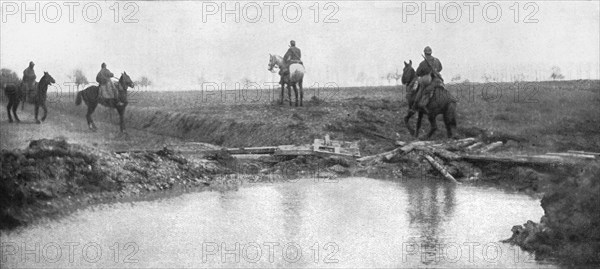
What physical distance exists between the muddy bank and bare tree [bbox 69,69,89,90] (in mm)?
14081

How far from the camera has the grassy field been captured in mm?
22750

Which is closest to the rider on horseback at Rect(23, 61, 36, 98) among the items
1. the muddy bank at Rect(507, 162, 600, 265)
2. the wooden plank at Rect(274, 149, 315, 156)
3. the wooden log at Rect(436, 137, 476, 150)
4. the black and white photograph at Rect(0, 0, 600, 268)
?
the black and white photograph at Rect(0, 0, 600, 268)

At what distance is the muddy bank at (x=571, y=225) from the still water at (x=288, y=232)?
1.16 feet

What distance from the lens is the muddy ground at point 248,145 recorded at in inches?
532

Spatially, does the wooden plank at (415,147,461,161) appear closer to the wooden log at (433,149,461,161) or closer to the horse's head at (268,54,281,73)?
the wooden log at (433,149,461,161)

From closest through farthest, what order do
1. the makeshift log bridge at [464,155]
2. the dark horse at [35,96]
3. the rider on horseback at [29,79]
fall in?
the makeshift log bridge at [464,155]
the dark horse at [35,96]
the rider on horseback at [29,79]

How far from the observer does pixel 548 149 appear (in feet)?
71.0

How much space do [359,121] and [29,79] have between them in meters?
11.2

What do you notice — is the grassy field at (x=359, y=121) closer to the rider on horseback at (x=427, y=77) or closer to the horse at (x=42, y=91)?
the horse at (x=42, y=91)

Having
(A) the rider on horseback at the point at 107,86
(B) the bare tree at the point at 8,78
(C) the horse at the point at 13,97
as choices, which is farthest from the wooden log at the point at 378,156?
(B) the bare tree at the point at 8,78

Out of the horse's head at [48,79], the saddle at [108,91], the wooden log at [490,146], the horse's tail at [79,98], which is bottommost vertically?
the wooden log at [490,146]

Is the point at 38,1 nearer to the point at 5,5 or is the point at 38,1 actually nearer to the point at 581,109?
the point at 5,5

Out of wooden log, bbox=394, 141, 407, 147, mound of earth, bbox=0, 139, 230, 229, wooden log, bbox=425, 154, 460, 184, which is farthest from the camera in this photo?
wooden log, bbox=394, 141, 407, 147

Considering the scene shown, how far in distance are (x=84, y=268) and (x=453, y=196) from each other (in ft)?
28.3
